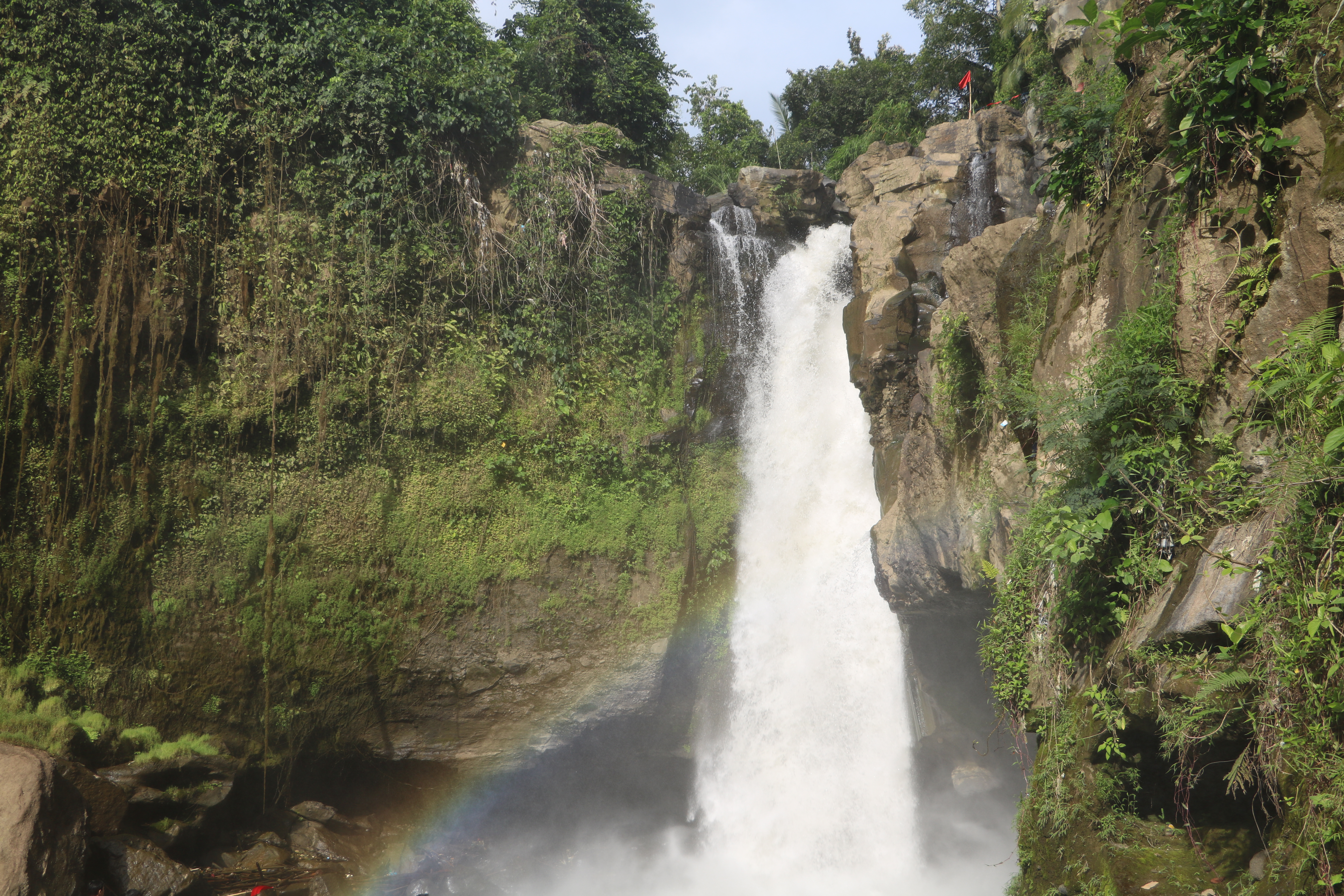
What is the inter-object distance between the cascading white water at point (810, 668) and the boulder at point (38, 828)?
7333 millimetres

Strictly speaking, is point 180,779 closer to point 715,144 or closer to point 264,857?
point 264,857

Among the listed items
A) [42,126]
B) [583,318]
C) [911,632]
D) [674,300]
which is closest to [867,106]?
[674,300]

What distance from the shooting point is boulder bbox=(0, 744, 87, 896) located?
5961mm

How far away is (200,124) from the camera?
9.70m

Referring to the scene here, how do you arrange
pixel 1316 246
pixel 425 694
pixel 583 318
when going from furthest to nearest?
1. pixel 583 318
2. pixel 425 694
3. pixel 1316 246

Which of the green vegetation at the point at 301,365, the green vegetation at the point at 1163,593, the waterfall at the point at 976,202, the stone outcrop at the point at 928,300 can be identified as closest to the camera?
the green vegetation at the point at 1163,593

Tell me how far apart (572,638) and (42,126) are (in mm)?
8664

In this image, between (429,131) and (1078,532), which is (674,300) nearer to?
(429,131)

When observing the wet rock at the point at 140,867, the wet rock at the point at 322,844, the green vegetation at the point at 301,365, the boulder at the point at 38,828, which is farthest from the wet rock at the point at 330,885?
the boulder at the point at 38,828

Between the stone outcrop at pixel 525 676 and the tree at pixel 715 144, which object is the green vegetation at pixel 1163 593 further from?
the tree at pixel 715 144

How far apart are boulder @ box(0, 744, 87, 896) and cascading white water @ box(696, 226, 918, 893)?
24.1 feet

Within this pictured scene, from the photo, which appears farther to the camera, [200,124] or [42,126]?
[200,124]

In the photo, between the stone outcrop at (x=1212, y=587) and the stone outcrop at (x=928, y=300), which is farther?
the stone outcrop at (x=928, y=300)

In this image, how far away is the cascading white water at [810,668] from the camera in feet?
33.9
